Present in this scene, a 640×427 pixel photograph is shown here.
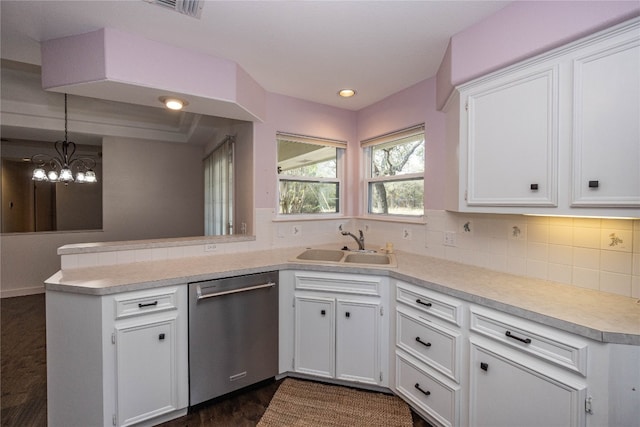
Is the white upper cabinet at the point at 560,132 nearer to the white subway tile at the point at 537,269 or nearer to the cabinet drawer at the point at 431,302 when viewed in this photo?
the white subway tile at the point at 537,269

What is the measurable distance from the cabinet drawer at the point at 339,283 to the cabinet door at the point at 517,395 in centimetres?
69

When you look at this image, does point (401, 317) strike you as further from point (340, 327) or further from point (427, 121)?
point (427, 121)

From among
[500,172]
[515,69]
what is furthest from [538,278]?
[515,69]

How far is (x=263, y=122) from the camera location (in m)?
2.61

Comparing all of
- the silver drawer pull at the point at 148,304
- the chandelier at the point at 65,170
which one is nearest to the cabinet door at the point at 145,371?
the silver drawer pull at the point at 148,304

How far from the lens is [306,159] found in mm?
2975

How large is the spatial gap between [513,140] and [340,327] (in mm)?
1567

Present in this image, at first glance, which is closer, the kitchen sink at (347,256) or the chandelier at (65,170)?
the kitchen sink at (347,256)

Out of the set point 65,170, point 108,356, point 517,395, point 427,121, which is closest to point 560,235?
point 517,395

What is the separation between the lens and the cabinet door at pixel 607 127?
1107 millimetres

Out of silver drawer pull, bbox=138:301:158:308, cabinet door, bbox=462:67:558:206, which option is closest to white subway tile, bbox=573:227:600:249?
cabinet door, bbox=462:67:558:206

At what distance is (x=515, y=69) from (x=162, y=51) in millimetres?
2096

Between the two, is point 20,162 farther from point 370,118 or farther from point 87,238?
point 370,118

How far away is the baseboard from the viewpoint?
12.5ft
